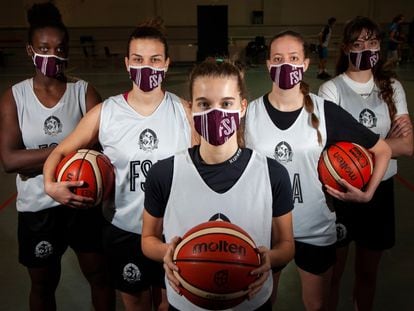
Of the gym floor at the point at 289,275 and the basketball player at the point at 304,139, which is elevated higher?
the basketball player at the point at 304,139

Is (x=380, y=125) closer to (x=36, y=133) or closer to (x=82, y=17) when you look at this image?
(x=36, y=133)

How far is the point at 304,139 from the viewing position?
6.85 ft

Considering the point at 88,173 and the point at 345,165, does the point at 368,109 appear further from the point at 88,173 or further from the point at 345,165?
the point at 88,173

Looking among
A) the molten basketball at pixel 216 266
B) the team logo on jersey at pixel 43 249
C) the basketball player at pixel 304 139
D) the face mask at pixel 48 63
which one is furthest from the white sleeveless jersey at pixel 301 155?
the team logo on jersey at pixel 43 249

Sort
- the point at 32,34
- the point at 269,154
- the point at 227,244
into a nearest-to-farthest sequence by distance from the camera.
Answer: the point at 227,244
the point at 269,154
the point at 32,34

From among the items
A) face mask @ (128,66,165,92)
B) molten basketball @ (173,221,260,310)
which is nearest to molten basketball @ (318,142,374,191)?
molten basketball @ (173,221,260,310)

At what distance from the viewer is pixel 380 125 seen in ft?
8.00

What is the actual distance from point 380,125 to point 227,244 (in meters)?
1.43

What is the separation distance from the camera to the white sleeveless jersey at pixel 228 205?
1.63m

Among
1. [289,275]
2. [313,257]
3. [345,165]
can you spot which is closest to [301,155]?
[345,165]

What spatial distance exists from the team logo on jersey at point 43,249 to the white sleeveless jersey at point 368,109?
5.92 feet

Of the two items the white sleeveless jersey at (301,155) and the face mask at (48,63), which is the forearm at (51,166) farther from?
the white sleeveless jersey at (301,155)

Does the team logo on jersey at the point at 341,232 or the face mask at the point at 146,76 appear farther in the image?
the team logo on jersey at the point at 341,232

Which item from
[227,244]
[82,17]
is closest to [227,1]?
[82,17]
